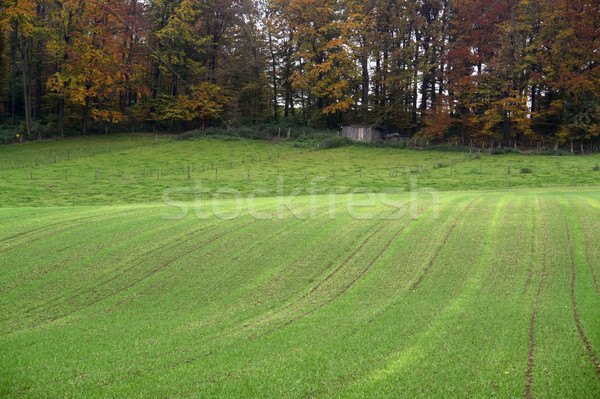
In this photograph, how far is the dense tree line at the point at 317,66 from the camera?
157 feet

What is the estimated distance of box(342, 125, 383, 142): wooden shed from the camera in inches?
2192

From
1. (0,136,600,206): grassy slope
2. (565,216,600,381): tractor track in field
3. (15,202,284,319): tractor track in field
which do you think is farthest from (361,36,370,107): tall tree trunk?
(565,216,600,381): tractor track in field

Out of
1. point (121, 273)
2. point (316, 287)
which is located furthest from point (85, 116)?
point (316, 287)

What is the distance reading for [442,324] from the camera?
30.1 ft

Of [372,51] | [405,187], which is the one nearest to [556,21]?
[372,51]

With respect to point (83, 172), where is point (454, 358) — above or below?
below

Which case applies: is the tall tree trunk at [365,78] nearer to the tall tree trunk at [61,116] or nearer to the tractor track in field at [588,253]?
the tall tree trunk at [61,116]

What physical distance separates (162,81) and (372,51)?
27726 mm

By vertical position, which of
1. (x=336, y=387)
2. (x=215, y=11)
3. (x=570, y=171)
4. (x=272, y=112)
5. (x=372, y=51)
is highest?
(x=215, y=11)

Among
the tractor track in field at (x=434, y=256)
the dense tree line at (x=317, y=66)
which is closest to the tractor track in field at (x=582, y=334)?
the tractor track in field at (x=434, y=256)

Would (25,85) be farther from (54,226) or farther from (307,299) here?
(307,299)

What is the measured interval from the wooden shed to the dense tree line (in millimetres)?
2083

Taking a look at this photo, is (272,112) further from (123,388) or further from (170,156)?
(123,388)

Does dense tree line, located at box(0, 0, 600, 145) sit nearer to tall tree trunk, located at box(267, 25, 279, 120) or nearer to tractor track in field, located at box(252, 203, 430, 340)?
tall tree trunk, located at box(267, 25, 279, 120)
